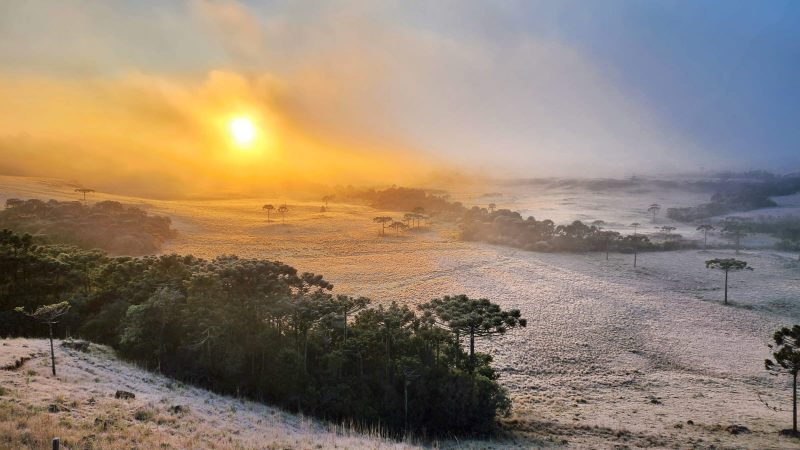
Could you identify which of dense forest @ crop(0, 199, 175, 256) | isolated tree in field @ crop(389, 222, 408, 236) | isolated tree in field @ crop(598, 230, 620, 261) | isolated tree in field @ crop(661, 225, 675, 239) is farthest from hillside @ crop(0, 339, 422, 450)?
isolated tree in field @ crop(661, 225, 675, 239)

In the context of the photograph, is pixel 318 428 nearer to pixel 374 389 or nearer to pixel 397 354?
pixel 374 389

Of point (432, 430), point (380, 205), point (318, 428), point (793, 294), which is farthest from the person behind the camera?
point (380, 205)

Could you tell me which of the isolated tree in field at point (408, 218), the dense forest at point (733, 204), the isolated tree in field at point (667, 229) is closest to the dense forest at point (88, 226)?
the isolated tree in field at point (408, 218)

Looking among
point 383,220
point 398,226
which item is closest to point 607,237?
point 398,226

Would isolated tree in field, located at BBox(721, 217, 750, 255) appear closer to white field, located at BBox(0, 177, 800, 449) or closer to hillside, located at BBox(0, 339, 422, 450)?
white field, located at BBox(0, 177, 800, 449)

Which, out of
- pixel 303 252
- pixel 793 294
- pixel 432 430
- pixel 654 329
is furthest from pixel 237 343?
pixel 793 294

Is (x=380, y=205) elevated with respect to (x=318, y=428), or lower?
elevated

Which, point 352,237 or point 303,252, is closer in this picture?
point 303,252
